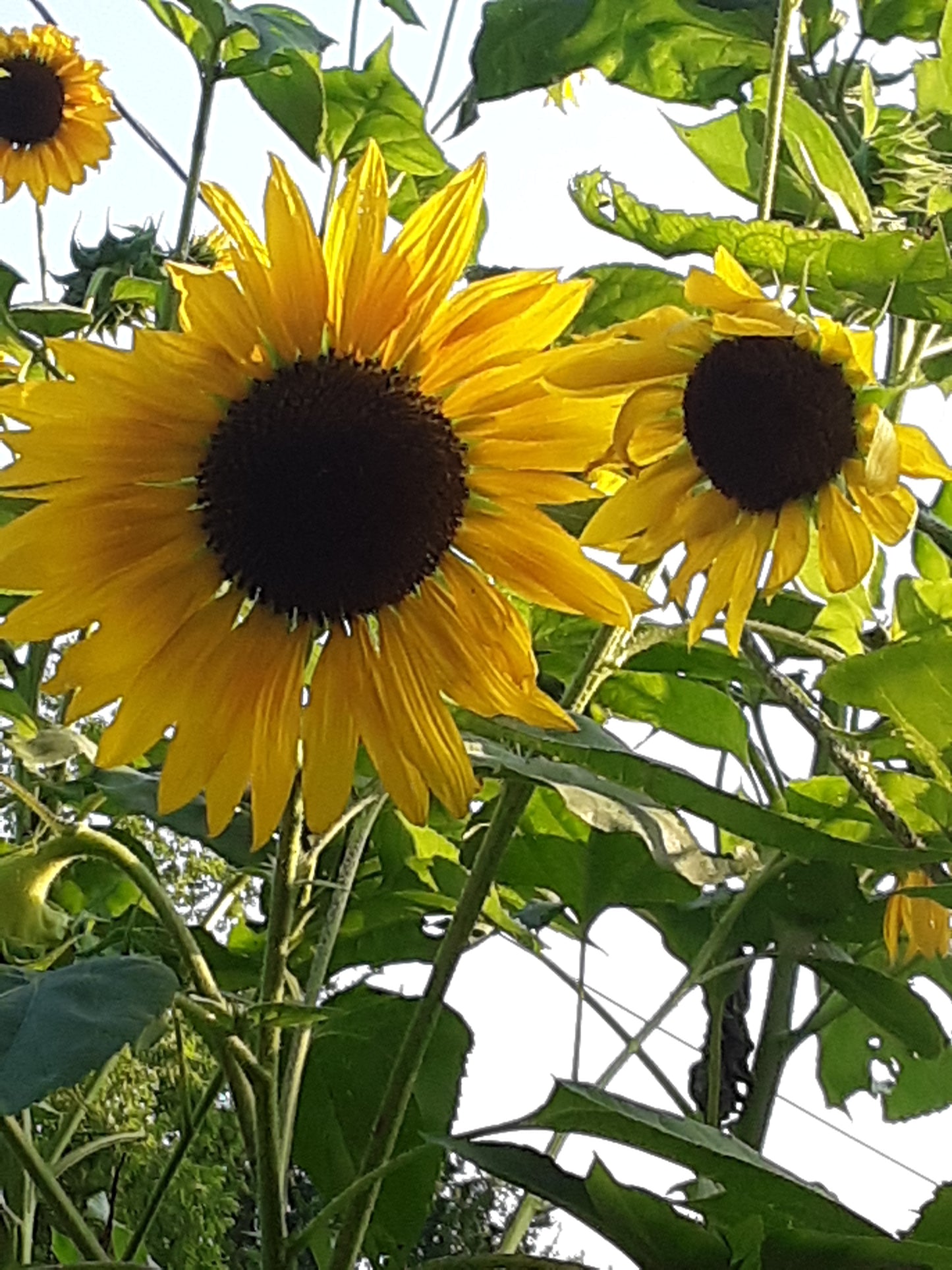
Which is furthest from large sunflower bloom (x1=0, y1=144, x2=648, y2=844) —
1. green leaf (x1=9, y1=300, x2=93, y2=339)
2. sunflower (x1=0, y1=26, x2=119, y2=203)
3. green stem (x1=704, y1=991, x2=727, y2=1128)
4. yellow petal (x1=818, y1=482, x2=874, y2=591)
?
sunflower (x1=0, y1=26, x2=119, y2=203)

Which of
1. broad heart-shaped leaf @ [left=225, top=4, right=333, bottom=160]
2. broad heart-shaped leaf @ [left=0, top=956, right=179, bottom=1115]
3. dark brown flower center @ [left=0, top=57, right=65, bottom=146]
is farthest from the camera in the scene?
dark brown flower center @ [left=0, top=57, right=65, bottom=146]

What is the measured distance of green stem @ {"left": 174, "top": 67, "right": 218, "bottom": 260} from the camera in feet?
2.54

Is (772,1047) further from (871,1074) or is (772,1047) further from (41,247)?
(41,247)

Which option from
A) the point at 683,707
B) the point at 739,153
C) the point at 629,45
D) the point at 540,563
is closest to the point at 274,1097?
the point at 540,563

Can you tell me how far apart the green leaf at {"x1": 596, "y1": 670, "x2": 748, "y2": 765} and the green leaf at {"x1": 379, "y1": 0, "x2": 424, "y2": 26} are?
404 millimetres

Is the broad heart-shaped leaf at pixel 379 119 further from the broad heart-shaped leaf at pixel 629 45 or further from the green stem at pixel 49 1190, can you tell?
the green stem at pixel 49 1190

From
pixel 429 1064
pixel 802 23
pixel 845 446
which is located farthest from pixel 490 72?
pixel 429 1064

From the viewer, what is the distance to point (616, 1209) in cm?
36

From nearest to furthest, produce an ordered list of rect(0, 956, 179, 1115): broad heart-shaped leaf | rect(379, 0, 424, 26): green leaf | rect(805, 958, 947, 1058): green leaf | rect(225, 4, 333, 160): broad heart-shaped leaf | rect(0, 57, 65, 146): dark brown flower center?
rect(0, 956, 179, 1115): broad heart-shaped leaf < rect(805, 958, 947, 1058): green leaf < rect(225, 4, 333, 160): broad heart-shaped leaf < rect(379, 0, 424, 26): green leaf < rect(0, 57, 65, 146): dark brown flower center

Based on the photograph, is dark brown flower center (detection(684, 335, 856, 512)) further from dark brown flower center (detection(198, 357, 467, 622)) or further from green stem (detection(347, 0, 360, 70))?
green stem (detection(347, 0, 360, 70))

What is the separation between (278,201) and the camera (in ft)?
1.24

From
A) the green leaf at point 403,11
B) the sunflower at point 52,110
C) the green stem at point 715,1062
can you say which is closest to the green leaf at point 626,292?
the green stem at point 715,1062

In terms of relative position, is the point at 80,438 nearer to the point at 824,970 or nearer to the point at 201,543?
the point at 201,543

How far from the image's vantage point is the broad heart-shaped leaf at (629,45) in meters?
0.70
